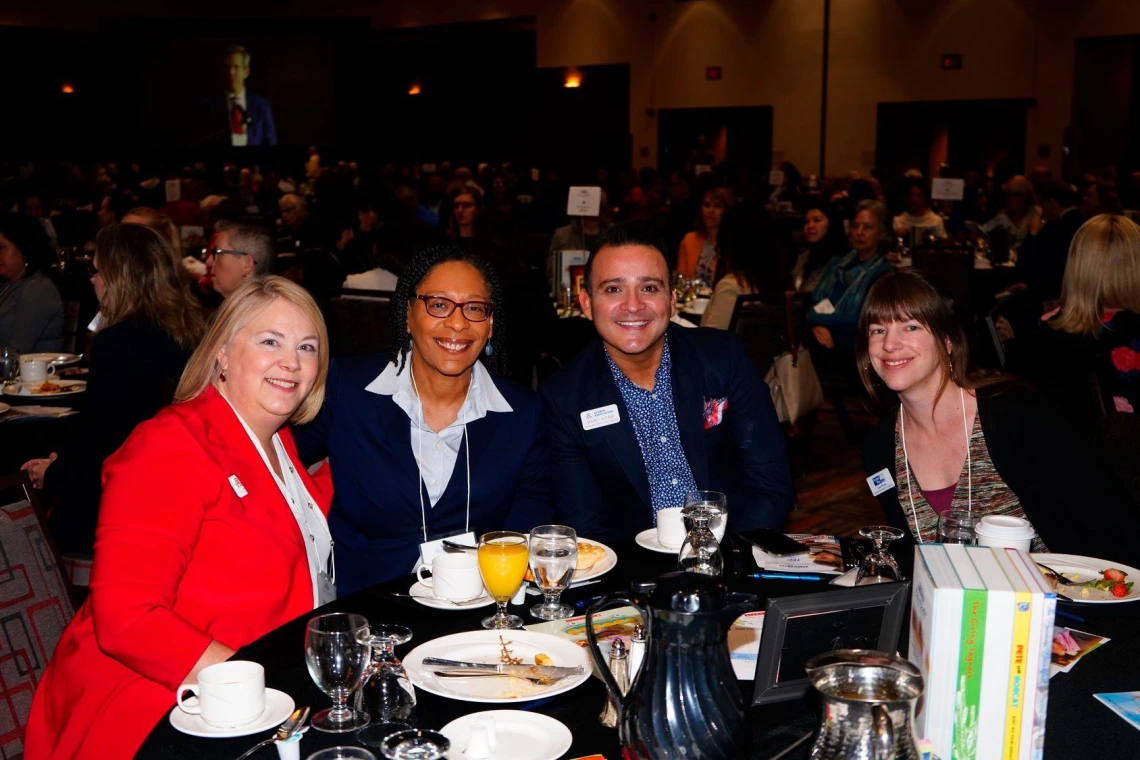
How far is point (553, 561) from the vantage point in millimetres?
1780

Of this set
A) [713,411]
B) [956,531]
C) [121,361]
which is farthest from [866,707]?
[121,361]

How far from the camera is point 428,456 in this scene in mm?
2449

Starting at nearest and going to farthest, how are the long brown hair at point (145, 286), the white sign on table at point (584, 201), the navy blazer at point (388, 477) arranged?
1. the navy blazer at point (388, 477)
2. the long brown hair at point (145, 286)
3. the white sign on table at point (584, 201)

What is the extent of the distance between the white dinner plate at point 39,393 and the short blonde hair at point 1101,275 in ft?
12.3

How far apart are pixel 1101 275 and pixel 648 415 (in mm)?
2294

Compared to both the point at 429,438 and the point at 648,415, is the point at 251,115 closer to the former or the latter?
the point at 648,415

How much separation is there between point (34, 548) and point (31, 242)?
3.63 meters

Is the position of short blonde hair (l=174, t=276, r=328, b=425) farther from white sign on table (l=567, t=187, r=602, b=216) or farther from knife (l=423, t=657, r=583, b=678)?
white sign on table (l=567, t=187, r=602, b=216)

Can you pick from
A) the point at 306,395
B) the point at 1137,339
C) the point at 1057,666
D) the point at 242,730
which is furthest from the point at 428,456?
the point at 1137,339

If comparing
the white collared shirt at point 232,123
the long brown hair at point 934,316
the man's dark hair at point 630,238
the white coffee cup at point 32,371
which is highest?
the white collared shirt at point 232,123

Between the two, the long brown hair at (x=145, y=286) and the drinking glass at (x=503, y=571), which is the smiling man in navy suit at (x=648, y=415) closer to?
the drinking glass at (x=503, y=571)

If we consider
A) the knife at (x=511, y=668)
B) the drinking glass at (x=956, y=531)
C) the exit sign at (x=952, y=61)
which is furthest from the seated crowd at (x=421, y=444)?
the exit sign at (x=952, y=61)

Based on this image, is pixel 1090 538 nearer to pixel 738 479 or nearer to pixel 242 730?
pixel 738 479

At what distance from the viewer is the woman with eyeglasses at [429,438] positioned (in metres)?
2.38
